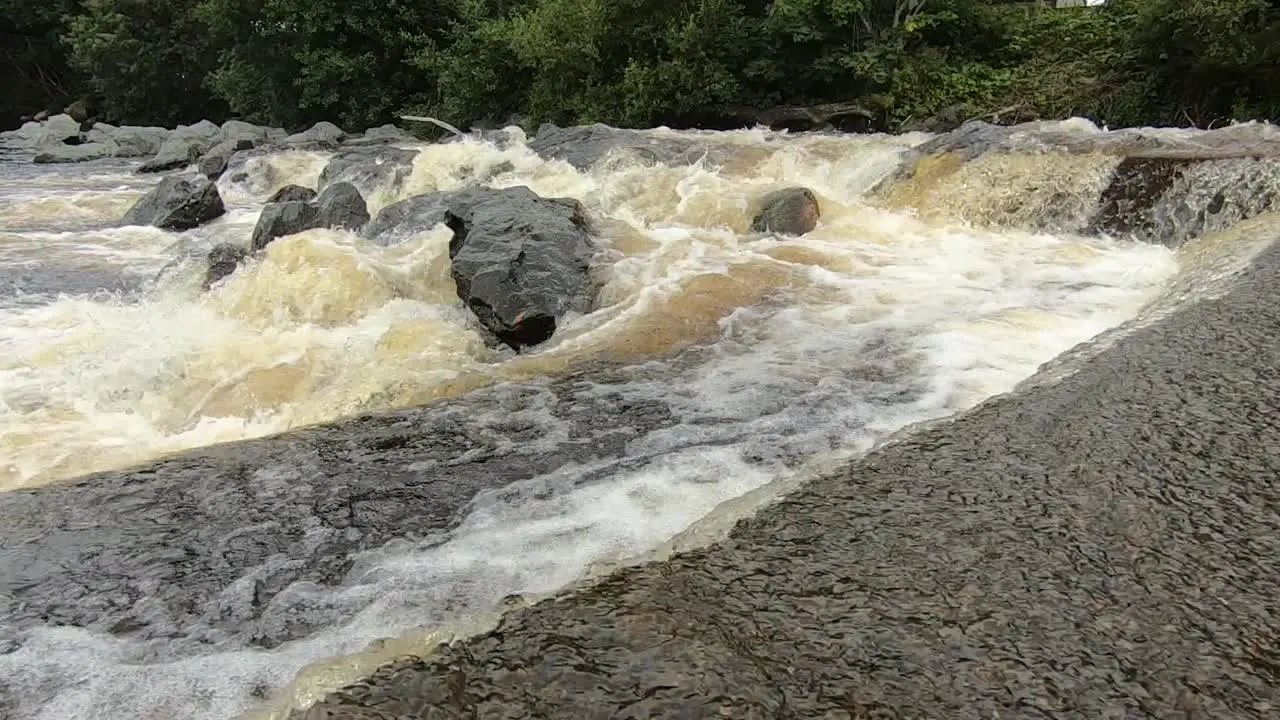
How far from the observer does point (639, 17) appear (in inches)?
686

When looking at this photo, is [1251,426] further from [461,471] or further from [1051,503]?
[461,471]

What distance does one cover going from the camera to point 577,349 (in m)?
4.98

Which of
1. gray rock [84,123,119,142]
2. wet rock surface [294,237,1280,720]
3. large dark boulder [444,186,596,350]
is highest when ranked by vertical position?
wet rock surface [294,237,1280,720]

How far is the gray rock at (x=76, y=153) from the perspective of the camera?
68.6 feet

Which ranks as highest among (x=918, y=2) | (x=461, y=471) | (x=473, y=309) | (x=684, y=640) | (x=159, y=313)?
(x=918, y=2)

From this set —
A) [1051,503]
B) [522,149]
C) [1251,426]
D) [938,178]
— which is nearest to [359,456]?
[1051,503]

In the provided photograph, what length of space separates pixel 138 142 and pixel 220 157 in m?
8.25

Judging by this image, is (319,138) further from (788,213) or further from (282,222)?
(788,213)

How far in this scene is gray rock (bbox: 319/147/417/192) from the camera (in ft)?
40.8

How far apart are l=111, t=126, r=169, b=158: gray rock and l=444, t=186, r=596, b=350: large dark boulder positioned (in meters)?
19.6

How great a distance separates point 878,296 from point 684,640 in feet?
14.3

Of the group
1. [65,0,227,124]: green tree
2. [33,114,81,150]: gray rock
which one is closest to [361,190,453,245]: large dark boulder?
[33,114,81,150]: gray rock

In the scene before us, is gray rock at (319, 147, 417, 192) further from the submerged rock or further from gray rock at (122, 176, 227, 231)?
the submerged rock

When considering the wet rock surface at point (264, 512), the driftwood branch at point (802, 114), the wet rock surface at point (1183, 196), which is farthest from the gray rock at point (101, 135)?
the wet rock surface at point (1183, 196)
